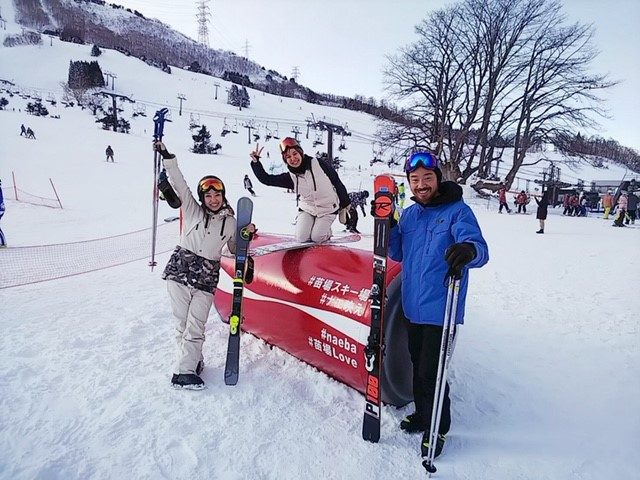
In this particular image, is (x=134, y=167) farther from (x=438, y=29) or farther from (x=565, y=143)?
(x=565, y=143)

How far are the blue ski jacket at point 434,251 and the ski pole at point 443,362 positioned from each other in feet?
0.30

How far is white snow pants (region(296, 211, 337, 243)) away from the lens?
425cm

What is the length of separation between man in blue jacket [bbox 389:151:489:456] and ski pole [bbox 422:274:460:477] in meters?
0.08

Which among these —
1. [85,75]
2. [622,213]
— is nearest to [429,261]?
[622,213]

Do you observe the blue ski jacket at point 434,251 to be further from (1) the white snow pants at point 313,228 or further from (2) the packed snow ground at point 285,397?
(1) the white snow pants at point 313,228

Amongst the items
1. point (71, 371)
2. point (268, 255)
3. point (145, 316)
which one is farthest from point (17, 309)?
point (268, 255)

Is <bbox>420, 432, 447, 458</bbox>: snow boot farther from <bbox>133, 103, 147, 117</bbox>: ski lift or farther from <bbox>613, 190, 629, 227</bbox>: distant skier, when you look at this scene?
<bbox>133, 103, 147, 117</bbox>: ski lift

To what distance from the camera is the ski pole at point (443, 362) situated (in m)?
2.35

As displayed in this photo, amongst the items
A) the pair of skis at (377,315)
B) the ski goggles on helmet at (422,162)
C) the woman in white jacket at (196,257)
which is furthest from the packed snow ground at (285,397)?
the ski goggles on helmet at (422,162)

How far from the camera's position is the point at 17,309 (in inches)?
179

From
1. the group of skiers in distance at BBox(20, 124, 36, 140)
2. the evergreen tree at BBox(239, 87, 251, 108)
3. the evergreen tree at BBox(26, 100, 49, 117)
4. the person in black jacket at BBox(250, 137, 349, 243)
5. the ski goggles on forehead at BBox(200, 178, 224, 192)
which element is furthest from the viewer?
the evergreen tree at BBox(239, 87, 251, 108)

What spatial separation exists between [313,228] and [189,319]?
164 centimetres

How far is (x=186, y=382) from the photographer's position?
306 cm

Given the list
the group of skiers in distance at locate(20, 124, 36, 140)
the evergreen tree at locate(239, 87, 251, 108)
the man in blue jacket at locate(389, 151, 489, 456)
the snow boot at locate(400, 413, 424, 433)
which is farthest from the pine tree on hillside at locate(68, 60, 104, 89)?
the snow boot at locate(400, 413, 424, 433)
